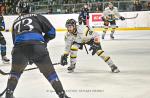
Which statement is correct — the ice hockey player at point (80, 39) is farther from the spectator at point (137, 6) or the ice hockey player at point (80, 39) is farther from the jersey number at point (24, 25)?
the spectator at point (137, 6)

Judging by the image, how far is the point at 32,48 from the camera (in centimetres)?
489

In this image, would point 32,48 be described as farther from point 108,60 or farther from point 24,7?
point 108,60

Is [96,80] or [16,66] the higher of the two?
[16,66]

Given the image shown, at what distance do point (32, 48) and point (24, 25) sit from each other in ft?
0.95

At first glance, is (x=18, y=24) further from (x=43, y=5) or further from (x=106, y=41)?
(x=43, y=5)

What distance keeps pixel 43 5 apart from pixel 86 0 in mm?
2056

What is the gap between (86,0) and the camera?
Answer: 21.5 meters

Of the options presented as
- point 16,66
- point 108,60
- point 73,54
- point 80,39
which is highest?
point 16,66

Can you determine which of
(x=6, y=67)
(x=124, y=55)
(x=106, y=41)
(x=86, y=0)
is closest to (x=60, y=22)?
(x=86, y=0)

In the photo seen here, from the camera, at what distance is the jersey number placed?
16.3ft

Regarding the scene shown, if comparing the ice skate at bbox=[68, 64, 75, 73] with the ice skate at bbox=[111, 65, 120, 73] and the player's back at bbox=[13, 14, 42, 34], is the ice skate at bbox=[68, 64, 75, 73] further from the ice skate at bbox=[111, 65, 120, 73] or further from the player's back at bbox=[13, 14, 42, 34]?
the player's back at bbox=[13, 14, 42, 34]


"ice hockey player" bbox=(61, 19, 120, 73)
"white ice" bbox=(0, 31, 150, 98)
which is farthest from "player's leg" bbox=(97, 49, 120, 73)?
"white ice" bbox=(0, 31, 150, 98)

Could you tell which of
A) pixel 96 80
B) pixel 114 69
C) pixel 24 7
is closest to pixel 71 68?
pixel 114 69

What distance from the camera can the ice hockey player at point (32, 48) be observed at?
4879mm
